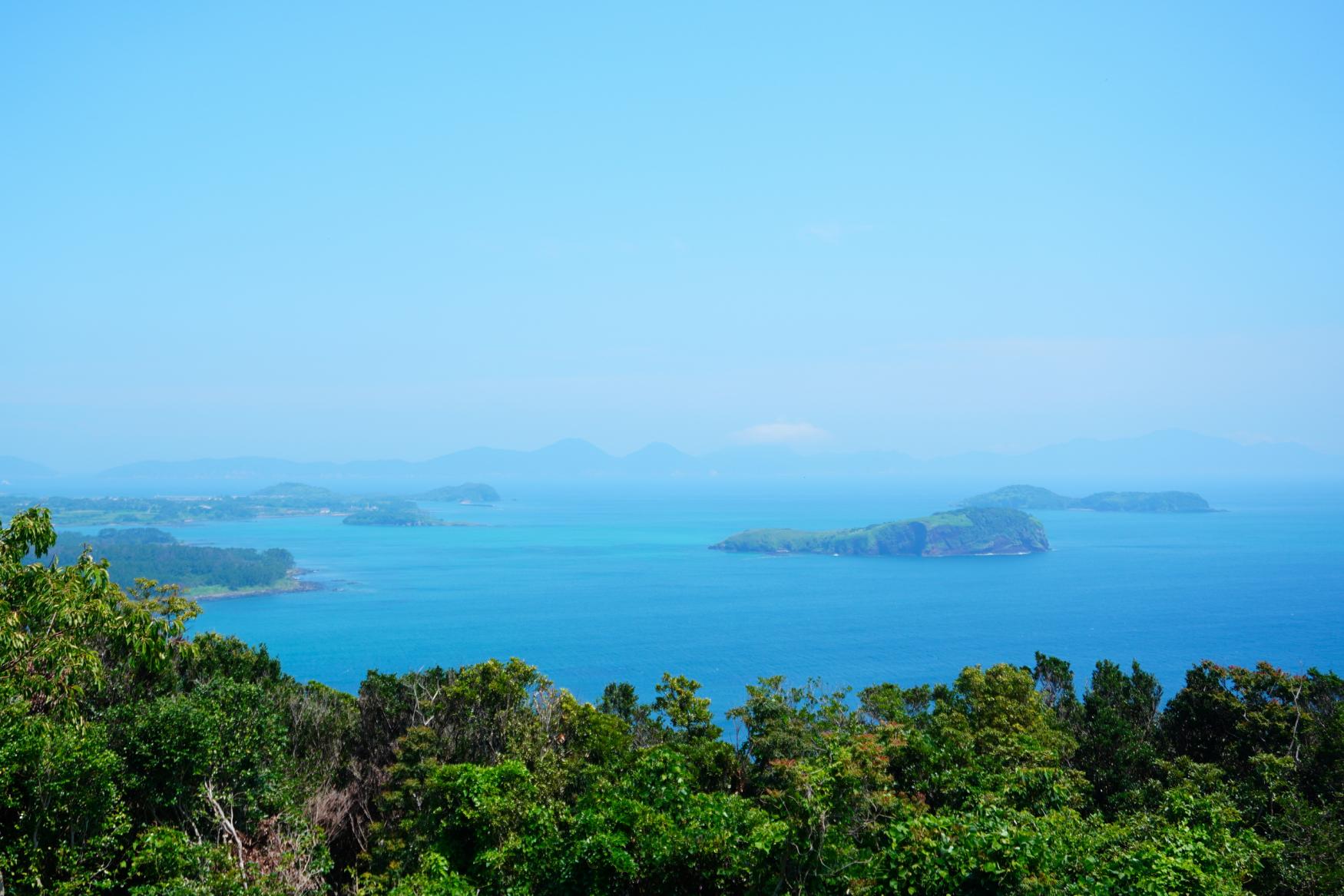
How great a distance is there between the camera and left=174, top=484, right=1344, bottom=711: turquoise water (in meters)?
54.3

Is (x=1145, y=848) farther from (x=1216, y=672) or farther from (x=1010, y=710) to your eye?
(x=1216, y=672)

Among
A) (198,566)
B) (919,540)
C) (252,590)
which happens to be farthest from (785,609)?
(198,566)

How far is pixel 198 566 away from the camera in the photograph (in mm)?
93125

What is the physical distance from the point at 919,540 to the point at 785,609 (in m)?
55.5

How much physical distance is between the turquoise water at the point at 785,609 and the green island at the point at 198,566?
14.5ft

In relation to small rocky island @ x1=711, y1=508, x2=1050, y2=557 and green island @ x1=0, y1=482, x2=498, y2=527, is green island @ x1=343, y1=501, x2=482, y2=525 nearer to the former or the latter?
green island @ x1=0, y1=482, x2=498, y2=527

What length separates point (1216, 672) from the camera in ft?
70.2

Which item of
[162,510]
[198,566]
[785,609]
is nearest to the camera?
[785,609]

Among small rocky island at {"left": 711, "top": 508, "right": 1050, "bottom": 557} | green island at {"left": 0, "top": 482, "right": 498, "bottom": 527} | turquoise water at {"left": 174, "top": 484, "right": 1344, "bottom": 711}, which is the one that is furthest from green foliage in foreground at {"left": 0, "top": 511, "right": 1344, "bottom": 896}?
green island at {"left": 0, "top": 482, "right": 498, "bottom": 527}

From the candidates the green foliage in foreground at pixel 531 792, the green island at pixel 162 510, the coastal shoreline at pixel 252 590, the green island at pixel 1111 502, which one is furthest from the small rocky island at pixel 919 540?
the green foliage in foreground at pixel 531 792

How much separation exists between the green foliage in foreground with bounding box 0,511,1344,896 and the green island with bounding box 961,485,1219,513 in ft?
538

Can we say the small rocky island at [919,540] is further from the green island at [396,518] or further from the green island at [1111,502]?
the green island at [396,518]

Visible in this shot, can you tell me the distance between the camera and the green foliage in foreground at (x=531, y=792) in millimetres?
8336

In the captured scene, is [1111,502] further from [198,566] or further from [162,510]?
[162,510]
